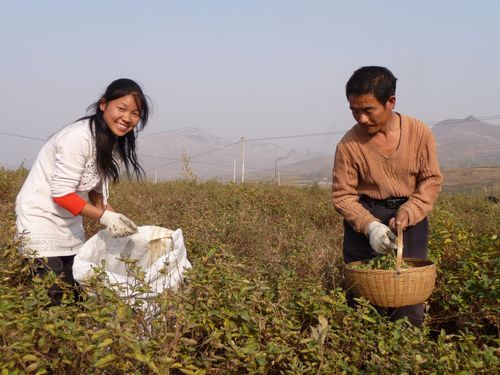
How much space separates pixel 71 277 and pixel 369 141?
1819 millimetres

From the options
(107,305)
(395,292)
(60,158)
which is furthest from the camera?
(60,158)

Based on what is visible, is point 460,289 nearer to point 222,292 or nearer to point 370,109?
point 370,109

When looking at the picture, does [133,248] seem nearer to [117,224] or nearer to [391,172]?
[117,224]

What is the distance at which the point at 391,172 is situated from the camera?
108 inches

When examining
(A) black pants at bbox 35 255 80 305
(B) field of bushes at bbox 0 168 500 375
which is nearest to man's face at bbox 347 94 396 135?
(B) field of bushes at bbox 0 168 500 375

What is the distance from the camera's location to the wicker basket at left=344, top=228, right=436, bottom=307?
7.76ft

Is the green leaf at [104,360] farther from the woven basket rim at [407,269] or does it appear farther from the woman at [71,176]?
the woven basket rim at [407,269]

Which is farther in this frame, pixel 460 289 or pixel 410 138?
pixel 460 289

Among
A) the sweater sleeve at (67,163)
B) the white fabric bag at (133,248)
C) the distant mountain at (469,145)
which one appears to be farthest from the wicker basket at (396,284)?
the distant mountain at (469,145)

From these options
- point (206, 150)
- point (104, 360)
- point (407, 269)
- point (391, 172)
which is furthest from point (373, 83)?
point (206, 150)

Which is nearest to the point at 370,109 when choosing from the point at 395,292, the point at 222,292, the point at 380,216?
the point at 380,216

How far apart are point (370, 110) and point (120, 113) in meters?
1.30

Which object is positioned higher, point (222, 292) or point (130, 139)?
point (130, 139)

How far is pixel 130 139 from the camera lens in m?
2.90
